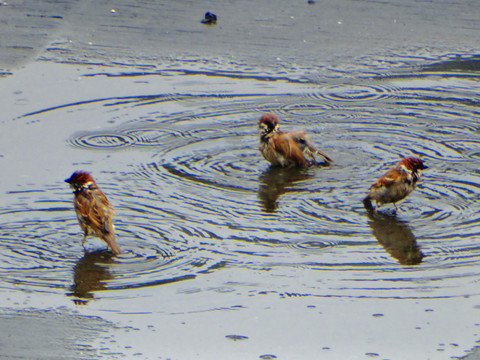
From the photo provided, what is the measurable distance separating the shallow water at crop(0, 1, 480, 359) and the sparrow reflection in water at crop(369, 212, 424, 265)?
0.09 ft

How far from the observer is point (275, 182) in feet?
30.6

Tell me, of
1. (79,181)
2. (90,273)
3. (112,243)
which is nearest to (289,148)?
(79,181)

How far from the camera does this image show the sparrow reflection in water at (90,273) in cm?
670

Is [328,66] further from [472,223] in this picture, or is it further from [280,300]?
[280,300]

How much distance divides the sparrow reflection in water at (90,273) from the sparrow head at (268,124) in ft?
9.14

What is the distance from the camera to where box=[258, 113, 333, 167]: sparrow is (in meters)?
9.58

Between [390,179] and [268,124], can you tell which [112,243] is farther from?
[268,124]

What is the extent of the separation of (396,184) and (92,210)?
8.15 ft

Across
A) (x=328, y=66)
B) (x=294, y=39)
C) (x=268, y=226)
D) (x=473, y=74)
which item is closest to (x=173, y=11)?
(x=294, y=39)

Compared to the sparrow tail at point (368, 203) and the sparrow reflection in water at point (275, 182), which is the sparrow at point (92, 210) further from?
the sparrow tail at point (368, 203)

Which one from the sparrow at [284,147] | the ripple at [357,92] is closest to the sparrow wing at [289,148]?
the sparrow at [284,147]

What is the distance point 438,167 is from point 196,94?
341 cm

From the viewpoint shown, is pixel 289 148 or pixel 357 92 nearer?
pixel 289 148

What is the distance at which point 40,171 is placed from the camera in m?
9.20
